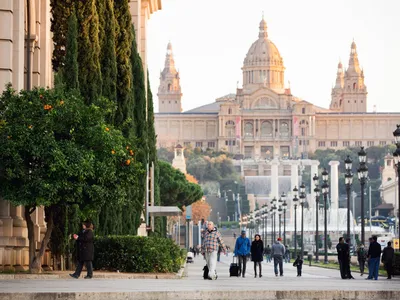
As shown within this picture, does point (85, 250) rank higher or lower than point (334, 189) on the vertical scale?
lower

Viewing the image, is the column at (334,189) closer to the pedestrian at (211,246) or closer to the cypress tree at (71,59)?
the pedestrian at (211,246)

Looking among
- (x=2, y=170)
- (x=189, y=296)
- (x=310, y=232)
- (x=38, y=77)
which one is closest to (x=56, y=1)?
(x=38, y=77)

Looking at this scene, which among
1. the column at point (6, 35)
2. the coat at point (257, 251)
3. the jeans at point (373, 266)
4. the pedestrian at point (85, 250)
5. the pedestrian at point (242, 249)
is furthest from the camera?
the coat at point (257, 251)

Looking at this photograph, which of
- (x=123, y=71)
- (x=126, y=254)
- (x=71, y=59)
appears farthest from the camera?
(x=123, y=71)

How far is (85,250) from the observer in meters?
22.0

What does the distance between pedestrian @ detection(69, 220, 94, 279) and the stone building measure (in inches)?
46.1

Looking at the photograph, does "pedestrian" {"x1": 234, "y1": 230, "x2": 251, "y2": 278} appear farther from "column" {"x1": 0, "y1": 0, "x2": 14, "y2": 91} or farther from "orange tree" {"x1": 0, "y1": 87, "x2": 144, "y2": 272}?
"column" {"x1": 0, "y1": 0, "x2": 14, "y2": 91}

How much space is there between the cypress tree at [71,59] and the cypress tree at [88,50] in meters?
0.64

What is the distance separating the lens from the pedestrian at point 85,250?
2188 centimetres

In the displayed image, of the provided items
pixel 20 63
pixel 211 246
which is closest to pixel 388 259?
pixel 211 246

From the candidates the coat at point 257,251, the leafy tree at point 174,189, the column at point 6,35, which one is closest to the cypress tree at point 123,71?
the coat at point 257,251

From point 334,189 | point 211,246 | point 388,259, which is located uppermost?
point 334,189

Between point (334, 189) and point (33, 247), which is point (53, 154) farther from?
point (334, 189)

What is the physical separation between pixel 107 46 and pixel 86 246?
20.1 feet
